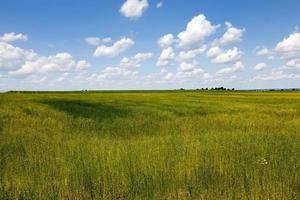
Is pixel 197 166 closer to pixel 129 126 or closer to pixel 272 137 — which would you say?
pixel 272 137

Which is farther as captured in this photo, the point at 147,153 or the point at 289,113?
the point at 289,113

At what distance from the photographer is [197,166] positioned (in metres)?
7.65

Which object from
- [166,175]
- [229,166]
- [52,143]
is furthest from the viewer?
[52,143]

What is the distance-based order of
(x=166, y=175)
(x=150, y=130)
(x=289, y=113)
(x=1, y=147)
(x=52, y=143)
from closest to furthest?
(x=166, y=175)
(x=1, y=147)
(x=52, y=143)
(x=150, y=130)
(x=289, y=113)

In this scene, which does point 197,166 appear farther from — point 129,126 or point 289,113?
point 289,113

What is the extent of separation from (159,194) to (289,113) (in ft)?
66.5

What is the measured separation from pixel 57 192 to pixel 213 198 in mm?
2789

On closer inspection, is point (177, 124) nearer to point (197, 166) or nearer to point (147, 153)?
point (147, 153)

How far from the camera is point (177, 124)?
17.1 meters

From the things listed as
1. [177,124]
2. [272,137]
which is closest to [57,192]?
[272,137]

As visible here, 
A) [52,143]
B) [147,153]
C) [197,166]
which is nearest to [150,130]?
[52,143]

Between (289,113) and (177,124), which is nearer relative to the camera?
(177,124)

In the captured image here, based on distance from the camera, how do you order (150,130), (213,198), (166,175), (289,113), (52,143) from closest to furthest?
1. (213,198)
2. (166,175)
3. (52,143)
4. (150,130)
5. (289,113)

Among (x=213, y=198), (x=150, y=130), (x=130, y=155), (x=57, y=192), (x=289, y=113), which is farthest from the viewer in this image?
(x=289, y=113)
